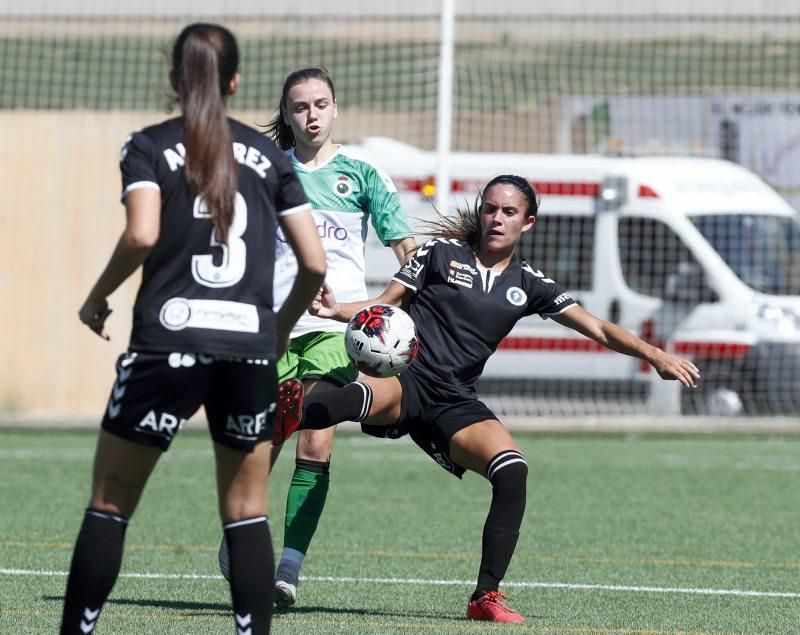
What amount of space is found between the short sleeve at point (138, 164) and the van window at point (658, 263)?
11.6 metres

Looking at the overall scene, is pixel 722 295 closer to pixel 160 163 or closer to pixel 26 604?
pixel 26 604

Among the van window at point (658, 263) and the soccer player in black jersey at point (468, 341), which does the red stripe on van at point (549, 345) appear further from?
the soccer player in black jersey at point (468, 341)

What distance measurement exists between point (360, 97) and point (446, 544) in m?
12.3

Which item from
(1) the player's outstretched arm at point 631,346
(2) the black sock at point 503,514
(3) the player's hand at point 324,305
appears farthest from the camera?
(2) the black sock at point 503,514

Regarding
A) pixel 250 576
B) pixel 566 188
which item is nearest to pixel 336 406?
pixel 250 576

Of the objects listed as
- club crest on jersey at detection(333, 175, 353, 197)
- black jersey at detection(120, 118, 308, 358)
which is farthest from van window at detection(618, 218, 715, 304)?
black jersey at detection(120, 118, 308, 358)

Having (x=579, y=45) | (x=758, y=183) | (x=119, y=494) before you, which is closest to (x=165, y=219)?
(x=119, y=494)

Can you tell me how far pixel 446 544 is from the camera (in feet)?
25.8

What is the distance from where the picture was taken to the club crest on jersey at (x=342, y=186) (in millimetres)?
6270

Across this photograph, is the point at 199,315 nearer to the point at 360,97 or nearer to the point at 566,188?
the point at 566,188

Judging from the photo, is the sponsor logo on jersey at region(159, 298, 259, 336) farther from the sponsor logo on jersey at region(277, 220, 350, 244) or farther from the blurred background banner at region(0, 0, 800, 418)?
the blurred background banner at region(0, 0, 800, 418)

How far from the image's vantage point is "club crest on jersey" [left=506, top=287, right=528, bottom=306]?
616 centimetres

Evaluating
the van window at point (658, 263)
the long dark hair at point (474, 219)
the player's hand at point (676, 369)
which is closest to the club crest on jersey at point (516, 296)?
the long dark hair at point (474, 219)

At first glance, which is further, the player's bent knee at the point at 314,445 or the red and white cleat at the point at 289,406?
the player's bent knee at the point at 314,445
